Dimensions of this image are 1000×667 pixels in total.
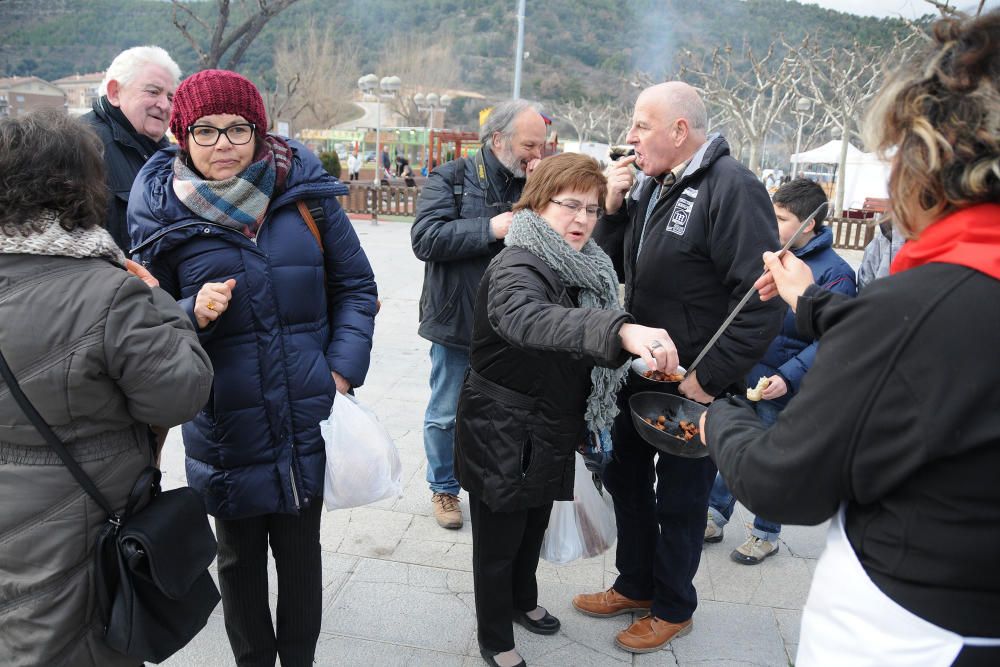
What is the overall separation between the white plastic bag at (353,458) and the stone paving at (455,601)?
824 millimetres

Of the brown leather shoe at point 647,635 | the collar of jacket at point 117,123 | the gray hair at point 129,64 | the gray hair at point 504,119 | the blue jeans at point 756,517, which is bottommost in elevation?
the brown leather shoe at point 647,635

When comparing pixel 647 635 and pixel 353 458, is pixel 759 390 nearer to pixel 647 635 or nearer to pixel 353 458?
pixel 647 635

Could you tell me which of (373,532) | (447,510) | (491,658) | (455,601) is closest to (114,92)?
(373,532)

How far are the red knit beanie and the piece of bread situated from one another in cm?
193

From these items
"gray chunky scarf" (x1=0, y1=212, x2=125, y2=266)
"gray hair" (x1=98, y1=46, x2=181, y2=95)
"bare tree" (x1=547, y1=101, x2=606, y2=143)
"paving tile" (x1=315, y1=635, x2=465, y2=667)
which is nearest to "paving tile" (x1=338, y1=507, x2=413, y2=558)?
"paving tile" (x1=315, y1=635, x2=465, y2=667)

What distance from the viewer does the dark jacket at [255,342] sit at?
2.13 metres

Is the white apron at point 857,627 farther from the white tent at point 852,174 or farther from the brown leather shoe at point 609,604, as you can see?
the white tent at point 852,174

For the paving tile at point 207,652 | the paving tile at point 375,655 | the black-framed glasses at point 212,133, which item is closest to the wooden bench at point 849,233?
the paving tile at point 375,655

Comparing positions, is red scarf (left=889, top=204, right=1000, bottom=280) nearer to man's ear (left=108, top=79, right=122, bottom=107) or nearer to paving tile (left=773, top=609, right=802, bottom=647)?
paving tile (left=773, top=609, right=802, bottom=647)

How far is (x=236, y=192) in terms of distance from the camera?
6.89 ft

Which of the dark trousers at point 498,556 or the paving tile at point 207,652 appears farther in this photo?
the paving tile at point 207,652

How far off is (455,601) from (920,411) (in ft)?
7.80

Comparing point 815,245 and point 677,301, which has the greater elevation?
point 815,245

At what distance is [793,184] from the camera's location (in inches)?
134
